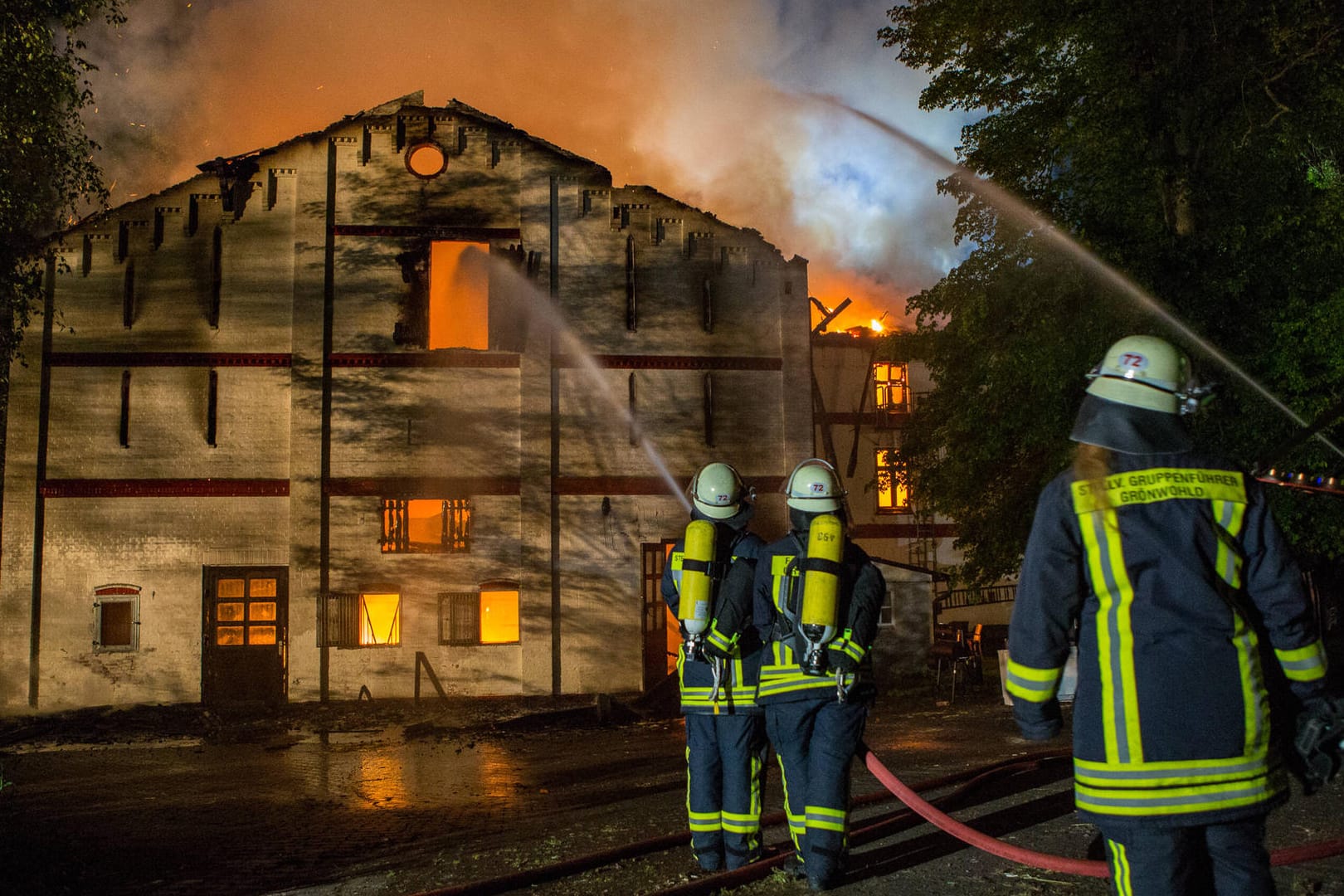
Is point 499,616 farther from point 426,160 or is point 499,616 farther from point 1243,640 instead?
point 1243,640

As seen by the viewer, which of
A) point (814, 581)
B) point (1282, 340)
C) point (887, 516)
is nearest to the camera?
point (814, 581)

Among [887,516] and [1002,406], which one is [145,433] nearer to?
[1002,406]

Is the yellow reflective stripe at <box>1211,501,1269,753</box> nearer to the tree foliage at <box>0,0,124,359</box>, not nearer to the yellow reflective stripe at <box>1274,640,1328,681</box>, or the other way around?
the yellow reflective stripe at <box>1274,640,1328,681</box>

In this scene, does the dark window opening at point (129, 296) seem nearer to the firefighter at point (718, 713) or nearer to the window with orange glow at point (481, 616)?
the window with orange glow at point (481, 616)

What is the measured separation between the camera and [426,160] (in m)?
16.6

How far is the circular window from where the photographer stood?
54.2ft

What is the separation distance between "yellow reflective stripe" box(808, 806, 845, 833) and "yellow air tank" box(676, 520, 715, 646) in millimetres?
1050

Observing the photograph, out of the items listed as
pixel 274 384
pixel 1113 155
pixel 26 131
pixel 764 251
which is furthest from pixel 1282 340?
pixel 26 131

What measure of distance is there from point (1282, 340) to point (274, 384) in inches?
553

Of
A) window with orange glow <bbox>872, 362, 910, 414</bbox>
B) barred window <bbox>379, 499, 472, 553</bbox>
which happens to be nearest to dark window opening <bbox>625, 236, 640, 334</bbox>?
barred window <bbox>379, 499, 472, 553</bbox>

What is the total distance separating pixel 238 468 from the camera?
1560 centimetres

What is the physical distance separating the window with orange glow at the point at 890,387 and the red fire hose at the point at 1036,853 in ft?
56.5

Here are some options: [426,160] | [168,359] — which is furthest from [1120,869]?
[168,359]

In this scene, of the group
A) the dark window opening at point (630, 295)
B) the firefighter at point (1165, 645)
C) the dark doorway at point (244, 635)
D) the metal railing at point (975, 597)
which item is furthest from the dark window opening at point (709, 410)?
the firefighter at point (1165, 645)
